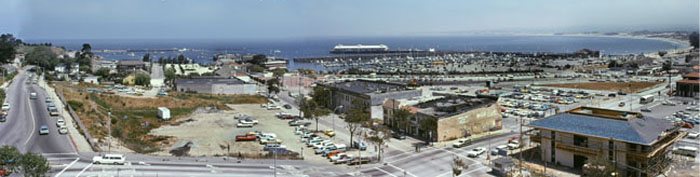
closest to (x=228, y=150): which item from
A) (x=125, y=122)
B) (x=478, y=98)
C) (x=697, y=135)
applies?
(x=125, y=122)

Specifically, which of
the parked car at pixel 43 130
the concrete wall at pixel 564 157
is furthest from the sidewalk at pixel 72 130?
the concrete wall at pixel 564 157

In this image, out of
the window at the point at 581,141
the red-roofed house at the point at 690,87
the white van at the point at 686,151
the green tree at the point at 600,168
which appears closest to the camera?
the green tree at the point at 600,168

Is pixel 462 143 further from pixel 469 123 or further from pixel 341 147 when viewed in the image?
pixel 341 147

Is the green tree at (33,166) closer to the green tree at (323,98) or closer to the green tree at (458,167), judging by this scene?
the green tree at (458,167)

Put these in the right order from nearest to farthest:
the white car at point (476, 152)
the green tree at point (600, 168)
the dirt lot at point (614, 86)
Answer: the green tree at point (600, 168) → the white car at point (476, 152) → the dirt lot at point (614, 86)

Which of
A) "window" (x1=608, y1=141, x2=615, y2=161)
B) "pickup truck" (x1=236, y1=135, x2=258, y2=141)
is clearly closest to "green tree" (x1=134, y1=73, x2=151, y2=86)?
"pickup truck" (x1=236, y1=135, x2=258, y2=141)
